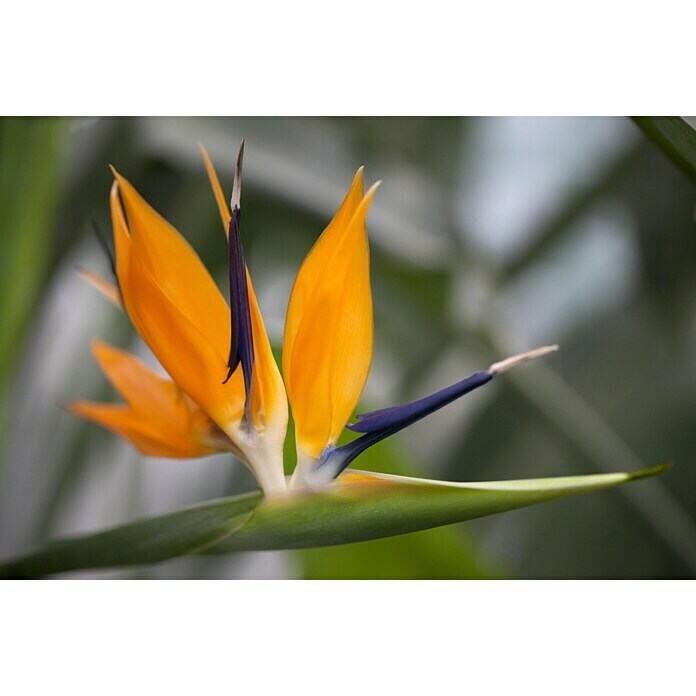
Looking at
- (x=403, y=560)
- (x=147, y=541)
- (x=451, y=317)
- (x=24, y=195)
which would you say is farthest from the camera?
(x=451, y=317)

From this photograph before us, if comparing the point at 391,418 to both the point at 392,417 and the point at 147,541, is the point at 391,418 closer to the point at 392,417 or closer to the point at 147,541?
the point at 392,417

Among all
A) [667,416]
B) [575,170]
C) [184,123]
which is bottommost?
[667,416]

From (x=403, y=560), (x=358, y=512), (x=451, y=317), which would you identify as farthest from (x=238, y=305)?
(x=451, y=317)

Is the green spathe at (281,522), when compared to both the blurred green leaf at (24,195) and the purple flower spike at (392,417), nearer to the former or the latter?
the purple flower spike at (392,417)

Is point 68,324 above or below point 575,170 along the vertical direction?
above
